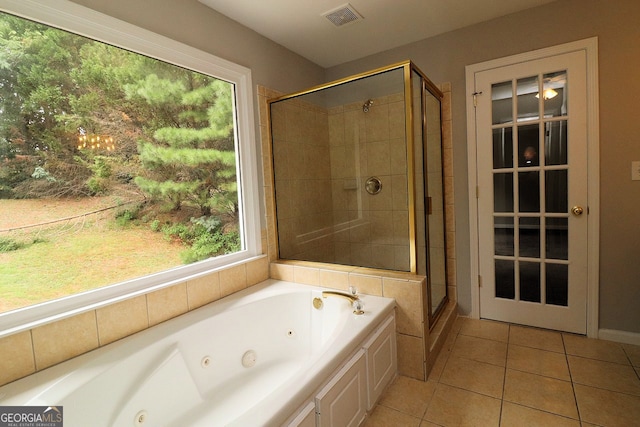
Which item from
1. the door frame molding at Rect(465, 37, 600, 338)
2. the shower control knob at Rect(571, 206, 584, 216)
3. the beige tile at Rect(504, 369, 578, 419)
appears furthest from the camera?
the shower control knob at Rect(571, 206, 584, 216)

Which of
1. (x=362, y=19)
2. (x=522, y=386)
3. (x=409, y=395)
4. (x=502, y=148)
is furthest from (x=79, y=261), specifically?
(x=502, y=148)

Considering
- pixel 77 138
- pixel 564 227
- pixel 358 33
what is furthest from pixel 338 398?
pixel 358 33

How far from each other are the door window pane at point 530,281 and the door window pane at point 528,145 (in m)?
0.80

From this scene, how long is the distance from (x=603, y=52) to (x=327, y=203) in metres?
2.28

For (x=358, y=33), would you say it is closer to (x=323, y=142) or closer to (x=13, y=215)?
(x=323, y=142)

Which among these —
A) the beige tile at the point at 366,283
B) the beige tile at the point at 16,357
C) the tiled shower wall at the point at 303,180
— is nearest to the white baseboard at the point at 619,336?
the beige tile at the point at 366,283

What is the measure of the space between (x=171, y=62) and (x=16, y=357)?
1.70 m

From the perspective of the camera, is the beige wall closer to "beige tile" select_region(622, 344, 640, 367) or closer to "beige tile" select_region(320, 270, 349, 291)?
"beige tile" select_region(622, 344, 640, 367)

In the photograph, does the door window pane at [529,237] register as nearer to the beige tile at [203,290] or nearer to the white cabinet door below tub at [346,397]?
the white cabinet door below tub at [346,397]

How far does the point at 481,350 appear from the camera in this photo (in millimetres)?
2189

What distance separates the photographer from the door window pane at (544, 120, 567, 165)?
224cm

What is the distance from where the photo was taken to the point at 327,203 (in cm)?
292

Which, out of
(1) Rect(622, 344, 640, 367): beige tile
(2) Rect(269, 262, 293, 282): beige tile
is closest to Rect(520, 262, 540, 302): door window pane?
(1) Rect(622, 344, 640, 367): beige tile

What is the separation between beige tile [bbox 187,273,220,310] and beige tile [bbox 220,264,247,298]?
4cm
